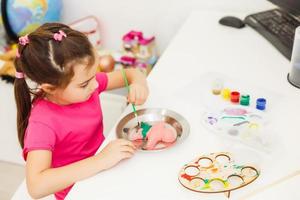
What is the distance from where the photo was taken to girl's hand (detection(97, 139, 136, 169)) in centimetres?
84

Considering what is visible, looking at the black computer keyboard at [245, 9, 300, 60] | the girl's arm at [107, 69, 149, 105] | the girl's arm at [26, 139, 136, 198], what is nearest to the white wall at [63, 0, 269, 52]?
the black computer keyboard at [245, 9, 300, 60]

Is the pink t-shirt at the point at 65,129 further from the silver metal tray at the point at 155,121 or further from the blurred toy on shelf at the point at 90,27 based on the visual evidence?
the blurred toy on shelf at the point at 90,27

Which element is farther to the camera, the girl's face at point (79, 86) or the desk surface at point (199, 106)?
the girl's face at point (79, 86)

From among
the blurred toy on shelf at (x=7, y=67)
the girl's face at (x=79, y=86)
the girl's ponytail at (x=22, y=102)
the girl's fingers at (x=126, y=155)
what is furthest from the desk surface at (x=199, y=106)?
the blurred toy on shelf at (x=7, y=67)

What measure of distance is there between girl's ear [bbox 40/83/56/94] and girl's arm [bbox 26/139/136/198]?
7.0 inches

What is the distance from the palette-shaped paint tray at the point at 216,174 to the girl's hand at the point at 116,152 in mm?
123

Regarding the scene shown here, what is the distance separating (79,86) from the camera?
955 mm

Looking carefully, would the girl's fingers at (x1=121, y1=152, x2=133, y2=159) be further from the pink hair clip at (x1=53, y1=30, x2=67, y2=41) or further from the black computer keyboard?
the black computer keyboard

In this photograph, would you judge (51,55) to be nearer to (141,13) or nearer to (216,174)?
(216,174)

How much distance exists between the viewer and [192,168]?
82cm

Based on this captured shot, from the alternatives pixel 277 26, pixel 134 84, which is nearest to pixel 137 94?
pixel 134 84

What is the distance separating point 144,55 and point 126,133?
2.61 feet

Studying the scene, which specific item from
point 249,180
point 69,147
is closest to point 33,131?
point 69,147

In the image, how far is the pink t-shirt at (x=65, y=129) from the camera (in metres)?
0.93
